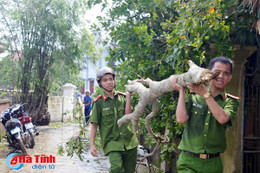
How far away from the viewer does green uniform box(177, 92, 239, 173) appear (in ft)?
9.28

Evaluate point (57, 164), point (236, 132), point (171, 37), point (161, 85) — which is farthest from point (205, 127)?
point (57, 164)

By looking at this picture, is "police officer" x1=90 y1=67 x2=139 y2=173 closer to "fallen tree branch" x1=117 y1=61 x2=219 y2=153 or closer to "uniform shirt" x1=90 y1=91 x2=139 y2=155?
"uniform shirt" x1=90 y1=91 x2=139 y2=155

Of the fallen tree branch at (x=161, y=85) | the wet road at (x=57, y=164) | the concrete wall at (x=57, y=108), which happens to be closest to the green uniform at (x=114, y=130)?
the fallen tree branch at (x=161, y=85)

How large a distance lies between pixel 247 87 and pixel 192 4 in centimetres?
204

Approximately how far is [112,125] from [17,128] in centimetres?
484

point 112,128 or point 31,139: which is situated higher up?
point 112,128

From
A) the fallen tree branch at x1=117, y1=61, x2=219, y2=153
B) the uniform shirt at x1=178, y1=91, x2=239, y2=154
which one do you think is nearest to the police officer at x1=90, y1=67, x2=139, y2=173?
the fallen tree branch at x1=117, y1=61, x2=219, y2=153

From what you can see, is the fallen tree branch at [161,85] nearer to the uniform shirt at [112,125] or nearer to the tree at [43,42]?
the uniform shirt at [112,125]

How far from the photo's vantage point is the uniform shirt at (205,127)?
2832mm

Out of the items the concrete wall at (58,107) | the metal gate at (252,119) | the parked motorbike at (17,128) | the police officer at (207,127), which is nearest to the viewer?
the police officer at (207,127)

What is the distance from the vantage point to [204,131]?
286cm

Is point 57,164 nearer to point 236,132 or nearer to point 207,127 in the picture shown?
point 236,132

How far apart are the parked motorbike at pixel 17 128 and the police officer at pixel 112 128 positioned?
15.0 ft

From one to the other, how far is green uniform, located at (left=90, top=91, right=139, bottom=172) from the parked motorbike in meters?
4.59
